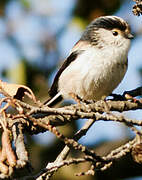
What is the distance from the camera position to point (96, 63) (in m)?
4.41

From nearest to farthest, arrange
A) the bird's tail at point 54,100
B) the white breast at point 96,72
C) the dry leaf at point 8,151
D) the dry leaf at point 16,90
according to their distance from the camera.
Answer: the dry leaf at point 8,151
the dry leaf at point 16,90
the white breast at point 96,72
the bird's tail at point 54,100

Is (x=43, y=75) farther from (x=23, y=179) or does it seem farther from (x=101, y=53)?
(x=23, y=179)

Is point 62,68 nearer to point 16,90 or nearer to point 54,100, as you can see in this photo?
point 54,100

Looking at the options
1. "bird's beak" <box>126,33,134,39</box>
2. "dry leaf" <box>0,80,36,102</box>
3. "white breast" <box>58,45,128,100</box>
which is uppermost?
"dry leaf" <box>0,80,36,102</box>

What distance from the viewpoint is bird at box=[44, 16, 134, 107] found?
175 inches

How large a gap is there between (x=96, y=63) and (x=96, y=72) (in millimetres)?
98

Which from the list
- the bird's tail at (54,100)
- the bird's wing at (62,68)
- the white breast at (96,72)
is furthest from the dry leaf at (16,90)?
the bird's tail at (54,100)

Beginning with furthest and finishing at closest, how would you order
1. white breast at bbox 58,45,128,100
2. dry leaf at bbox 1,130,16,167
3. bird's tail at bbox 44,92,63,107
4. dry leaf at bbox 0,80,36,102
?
bird's tail at bbox 44,92,63,107 < white breast at bbox 58,45,128,100 < dry leaf at bbox 0,80,36,102 < dry leaf at bbox 1,130,16,167

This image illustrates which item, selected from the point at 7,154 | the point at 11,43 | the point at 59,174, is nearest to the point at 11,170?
the point at 7,154

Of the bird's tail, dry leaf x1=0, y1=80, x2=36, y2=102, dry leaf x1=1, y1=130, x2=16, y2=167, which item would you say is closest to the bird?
the bird's tail

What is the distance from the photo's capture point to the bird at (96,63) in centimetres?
445

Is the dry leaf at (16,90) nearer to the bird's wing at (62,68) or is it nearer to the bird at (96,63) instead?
the bird at (96,63)

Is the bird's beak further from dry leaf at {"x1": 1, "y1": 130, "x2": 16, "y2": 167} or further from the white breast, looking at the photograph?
dry leaf at {"x1": 1, "y1": 130, "x2": 16, "y2": 167}

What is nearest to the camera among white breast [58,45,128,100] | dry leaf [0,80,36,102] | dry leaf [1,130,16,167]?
dry leaf [1,130,16,167]
